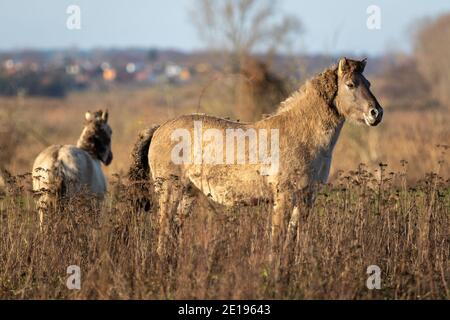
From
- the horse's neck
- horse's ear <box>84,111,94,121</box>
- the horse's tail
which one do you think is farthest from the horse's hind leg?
horse's ear <box>84,111,94,121</box>

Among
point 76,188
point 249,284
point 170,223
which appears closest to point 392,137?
point 76,188

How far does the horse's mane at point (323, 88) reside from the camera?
962 cm

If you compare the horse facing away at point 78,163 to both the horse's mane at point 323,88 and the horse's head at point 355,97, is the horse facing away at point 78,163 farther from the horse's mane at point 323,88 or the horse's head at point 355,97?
the horse's head at point 355,97

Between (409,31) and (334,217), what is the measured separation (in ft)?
247

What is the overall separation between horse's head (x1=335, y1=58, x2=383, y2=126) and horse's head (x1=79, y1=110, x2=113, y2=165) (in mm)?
5071

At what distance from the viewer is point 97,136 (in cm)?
1330

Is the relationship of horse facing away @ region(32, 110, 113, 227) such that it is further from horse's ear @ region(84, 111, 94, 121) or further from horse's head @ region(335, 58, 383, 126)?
horse's head @ region(335, 58, 383, 126)

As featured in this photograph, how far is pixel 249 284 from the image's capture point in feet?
24.1

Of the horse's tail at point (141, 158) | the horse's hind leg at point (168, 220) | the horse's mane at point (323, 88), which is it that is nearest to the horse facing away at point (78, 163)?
the horse's tail at point (141, 158)

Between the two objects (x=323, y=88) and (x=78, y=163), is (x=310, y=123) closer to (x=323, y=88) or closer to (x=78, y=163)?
(x=323, y=88)

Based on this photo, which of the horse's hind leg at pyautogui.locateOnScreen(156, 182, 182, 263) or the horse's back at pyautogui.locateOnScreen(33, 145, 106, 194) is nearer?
the horse's hind leg at pyautogui.locateOnScreen(156, 182, 182, 263)

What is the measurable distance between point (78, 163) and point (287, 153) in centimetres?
389

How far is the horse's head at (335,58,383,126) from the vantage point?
9.34 meters
